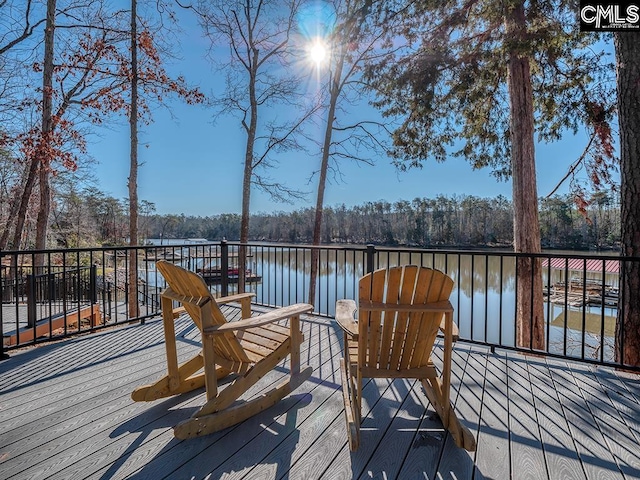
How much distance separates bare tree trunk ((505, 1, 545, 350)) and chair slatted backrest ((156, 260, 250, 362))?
4.64 m

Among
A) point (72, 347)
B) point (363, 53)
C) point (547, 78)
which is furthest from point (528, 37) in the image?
point (72, 347)

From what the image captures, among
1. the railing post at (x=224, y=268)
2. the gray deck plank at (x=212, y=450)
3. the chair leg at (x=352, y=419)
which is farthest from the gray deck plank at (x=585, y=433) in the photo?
the railing post at (x=224, y=268)

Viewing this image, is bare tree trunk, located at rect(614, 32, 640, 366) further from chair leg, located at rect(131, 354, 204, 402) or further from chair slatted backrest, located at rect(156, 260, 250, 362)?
chair leg, located at rect(131, 354, 204, 402)

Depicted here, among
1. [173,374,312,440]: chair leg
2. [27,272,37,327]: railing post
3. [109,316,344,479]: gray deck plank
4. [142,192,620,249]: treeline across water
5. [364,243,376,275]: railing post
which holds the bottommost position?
[109,316,344,479]: gray deck plank

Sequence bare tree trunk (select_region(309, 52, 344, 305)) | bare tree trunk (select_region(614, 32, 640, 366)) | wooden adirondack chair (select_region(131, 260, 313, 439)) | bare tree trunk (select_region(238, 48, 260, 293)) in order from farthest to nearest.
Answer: bare tree trunk (select_region(309, 52, 344, 305)), bare tree trunk (select_region(238, 48, 260, 293)), bare tree trunk (select_region(614, 32, 640, 366)), wooden adirondack chair (select_region(131, 260, 313, 439))

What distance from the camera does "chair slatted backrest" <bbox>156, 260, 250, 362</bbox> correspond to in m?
1.67

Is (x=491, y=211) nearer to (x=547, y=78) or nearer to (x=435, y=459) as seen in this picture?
(x=547, y=78)

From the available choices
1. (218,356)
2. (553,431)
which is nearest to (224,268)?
(218,356)

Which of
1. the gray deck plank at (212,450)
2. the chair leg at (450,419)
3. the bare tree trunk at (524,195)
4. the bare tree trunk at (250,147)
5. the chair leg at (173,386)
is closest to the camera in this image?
the gray deck plank at (212,450)

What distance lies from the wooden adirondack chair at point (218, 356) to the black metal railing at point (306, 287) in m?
0.69

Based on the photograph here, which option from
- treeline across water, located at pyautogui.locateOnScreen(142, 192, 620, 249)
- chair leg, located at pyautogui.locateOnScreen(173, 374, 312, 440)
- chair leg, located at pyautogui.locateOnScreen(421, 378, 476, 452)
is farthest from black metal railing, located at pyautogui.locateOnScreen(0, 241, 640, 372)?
treeline across water, located at pyautogui.locateOnScreen(142, 192, 620, 249)

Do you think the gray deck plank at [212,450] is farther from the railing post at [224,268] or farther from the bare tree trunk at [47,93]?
the bare tree trunk at [47,93]

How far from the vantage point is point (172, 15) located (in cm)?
748

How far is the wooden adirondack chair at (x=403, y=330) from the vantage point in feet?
5.11
